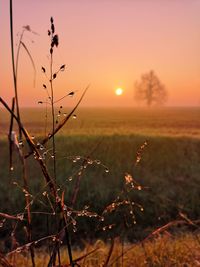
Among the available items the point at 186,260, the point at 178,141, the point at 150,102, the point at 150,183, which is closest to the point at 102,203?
the point at 150,183

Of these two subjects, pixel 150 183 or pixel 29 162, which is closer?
pixel 150 183

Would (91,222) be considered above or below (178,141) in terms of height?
below

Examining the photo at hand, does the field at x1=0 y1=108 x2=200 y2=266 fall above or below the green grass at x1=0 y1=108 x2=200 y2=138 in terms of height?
below

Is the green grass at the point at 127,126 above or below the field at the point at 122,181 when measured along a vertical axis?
above

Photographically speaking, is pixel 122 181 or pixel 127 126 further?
pixel 127 126

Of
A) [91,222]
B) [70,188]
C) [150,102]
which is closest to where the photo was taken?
[91,222]

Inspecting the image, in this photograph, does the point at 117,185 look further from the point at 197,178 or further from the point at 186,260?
the point at 186,260

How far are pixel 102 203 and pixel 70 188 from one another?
2.98 feet

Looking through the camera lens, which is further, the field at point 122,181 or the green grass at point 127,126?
the green grass at point 127,126

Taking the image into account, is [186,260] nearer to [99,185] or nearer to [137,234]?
[137,234]

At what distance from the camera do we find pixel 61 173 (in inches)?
520

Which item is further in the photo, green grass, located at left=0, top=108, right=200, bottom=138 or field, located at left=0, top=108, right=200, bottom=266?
green grass, located at left=0, top=108, right=200, bottom=138

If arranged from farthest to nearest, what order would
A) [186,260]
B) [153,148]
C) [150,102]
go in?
[150,102], [153,148], [186,260]

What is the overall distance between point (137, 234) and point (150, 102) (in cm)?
5103
